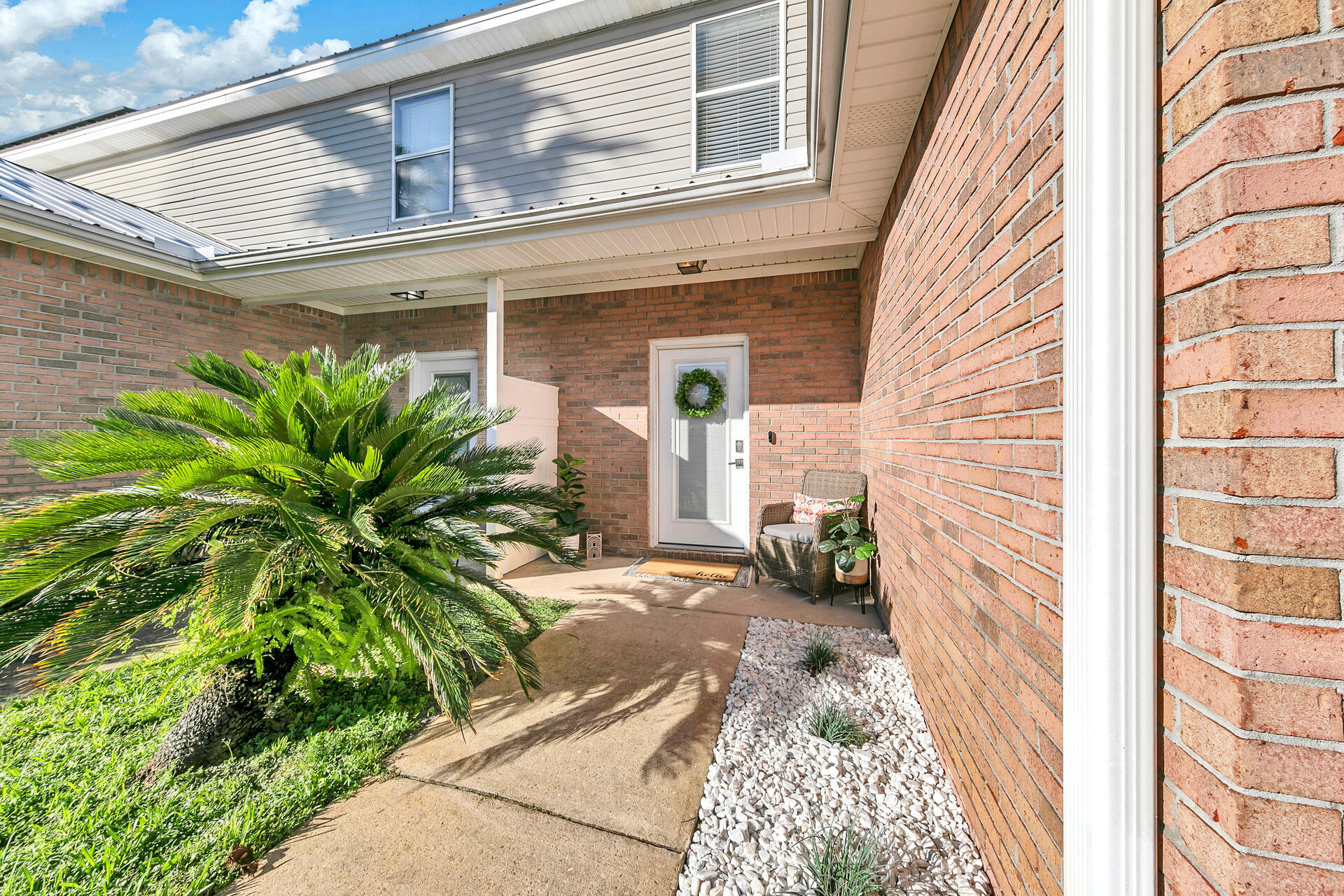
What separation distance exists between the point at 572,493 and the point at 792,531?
2.33 m

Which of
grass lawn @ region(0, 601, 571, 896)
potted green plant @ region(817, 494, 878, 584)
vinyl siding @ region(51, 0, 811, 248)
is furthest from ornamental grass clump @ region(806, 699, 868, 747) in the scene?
vinyl siding @ region(51, 0, 811, 248)

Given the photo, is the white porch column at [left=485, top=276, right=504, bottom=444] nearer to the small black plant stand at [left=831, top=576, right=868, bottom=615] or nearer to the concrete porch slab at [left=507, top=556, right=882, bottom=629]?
the concrete porch slab at [left=507, top=556, right=882, bottom=629]

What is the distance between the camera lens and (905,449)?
2514 mm

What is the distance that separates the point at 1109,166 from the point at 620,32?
488cm

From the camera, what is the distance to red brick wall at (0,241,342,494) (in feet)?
11.8

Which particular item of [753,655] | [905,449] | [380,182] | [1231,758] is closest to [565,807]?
[753,655]

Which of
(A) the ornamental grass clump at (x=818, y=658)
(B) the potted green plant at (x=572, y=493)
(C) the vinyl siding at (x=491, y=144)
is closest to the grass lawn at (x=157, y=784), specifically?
(A) the ornamental grass clump at (x=818, y=658)

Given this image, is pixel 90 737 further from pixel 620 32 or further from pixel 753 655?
pixel 620 32

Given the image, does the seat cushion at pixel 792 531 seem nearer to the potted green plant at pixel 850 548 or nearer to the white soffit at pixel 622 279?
the potted green plant at pixel 850 548

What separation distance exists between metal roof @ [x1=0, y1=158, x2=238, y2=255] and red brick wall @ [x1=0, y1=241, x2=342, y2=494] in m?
0.40

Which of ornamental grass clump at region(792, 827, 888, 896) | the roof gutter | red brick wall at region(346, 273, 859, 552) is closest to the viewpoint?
ornamental grass clump at region(792, 827, 888, 896)

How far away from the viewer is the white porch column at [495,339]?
4137 millimetres

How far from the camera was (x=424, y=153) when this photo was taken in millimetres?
4891

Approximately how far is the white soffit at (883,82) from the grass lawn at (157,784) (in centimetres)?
322
